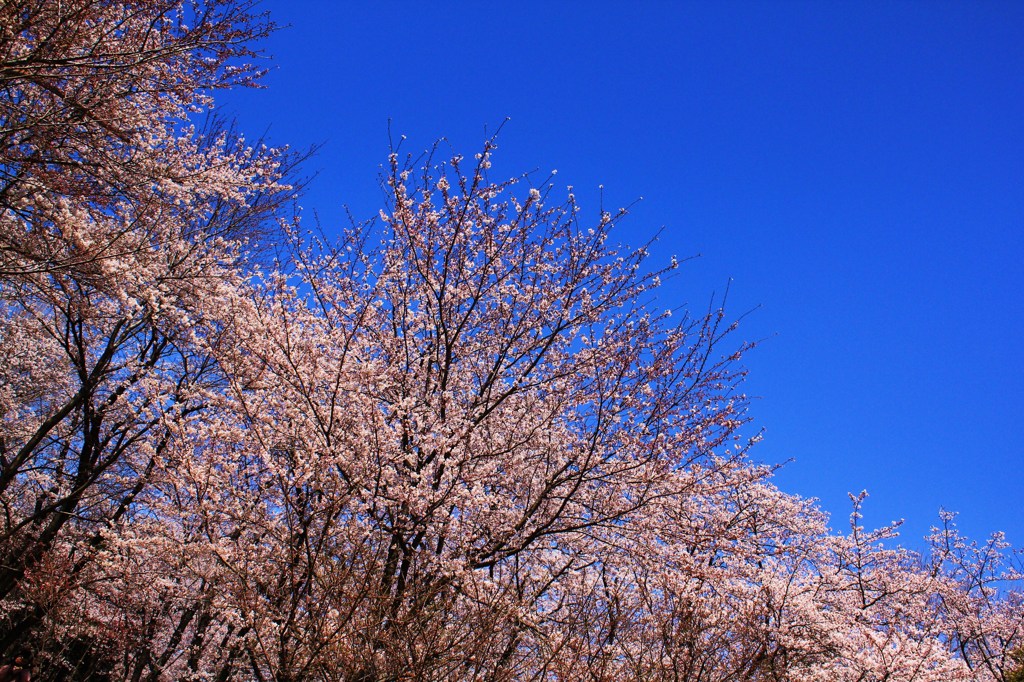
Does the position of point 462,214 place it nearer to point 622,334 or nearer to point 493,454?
point 622,334

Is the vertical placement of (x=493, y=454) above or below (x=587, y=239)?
below

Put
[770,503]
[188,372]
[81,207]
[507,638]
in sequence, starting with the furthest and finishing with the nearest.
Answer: [770,503] < [188,372] < [81,207] < [507,638]

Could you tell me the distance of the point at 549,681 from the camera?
703cm

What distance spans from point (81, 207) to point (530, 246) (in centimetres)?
610

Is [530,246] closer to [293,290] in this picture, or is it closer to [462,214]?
[462,214]

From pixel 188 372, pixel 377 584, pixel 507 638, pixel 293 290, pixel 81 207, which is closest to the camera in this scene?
pixel 377 584

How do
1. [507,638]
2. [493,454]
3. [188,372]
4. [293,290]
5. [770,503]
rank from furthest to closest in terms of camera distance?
[770,503] → [188,372] → [293,290] → [493,454] → [507,638]

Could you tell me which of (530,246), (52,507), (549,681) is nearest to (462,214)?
(530,246)

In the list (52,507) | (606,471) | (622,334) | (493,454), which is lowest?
(52,507)

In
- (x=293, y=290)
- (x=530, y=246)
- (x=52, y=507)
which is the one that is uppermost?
(x=530, y=246)

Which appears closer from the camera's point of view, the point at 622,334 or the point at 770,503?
the point at 622,334

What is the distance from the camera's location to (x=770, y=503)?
13016mm

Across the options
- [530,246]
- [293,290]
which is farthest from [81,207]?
[530,246]

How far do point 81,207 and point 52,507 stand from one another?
490 cm
